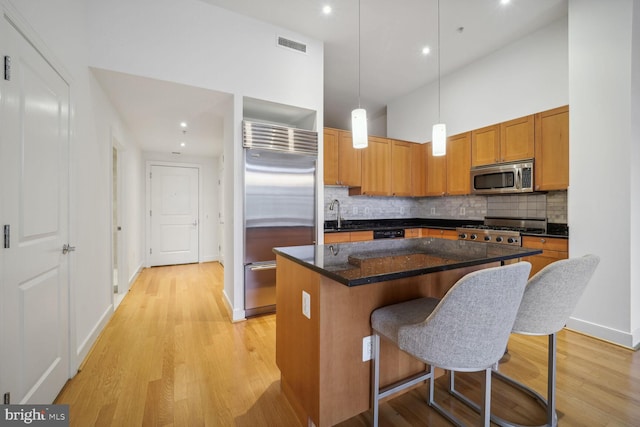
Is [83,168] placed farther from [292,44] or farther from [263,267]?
[292,44]

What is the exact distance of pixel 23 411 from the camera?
1344 mm

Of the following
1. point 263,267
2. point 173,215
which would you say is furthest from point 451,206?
point 173,215

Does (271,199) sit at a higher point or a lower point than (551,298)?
higher

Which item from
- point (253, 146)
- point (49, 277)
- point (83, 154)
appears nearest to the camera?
point (49, 277)

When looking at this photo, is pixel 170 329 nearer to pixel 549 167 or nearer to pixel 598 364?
pixel 598 364

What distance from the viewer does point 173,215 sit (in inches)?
228

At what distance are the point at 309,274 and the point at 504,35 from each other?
13.1ft

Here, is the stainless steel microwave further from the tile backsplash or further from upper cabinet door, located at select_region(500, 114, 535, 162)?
the tile backsplash

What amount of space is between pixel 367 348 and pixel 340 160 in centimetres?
293

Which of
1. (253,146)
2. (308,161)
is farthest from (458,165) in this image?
(253,146)

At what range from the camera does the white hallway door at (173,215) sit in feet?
18.4

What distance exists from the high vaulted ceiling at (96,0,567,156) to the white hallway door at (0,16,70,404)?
111cm

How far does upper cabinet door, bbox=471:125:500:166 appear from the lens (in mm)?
3557

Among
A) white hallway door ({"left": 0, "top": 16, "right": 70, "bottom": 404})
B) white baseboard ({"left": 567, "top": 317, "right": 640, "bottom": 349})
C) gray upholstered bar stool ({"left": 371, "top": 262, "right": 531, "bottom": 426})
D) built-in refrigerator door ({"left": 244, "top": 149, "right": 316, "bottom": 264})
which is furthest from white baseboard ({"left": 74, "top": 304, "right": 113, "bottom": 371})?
white baseboard ({"left": 567, "top": 317, "right": 640, "bottom": 349})
